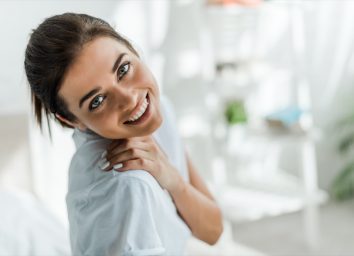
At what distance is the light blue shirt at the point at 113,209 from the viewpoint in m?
0.76

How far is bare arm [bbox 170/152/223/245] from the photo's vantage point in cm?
94

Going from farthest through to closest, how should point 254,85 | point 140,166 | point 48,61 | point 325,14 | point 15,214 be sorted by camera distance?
point 325,14 → point 254,85 → point 15,214 → point 140,166 → point 48,61

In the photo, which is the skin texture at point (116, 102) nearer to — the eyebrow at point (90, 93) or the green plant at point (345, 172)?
the eyebrow at point (90, 93)

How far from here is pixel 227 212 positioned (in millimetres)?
2193

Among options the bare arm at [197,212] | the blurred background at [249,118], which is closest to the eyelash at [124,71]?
the bare arm at [197,212]

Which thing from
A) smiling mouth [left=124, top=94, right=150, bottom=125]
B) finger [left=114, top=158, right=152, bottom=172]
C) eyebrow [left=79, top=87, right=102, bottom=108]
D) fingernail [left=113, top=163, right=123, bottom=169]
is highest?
eyebrow [left=79, top=87, right=102, bottom=108]

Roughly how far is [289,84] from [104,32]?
190 cm

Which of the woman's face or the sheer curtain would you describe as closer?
the woman's face

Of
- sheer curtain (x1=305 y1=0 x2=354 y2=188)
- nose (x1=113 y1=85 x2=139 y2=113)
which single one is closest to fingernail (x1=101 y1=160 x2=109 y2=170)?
nose (x1=113 y1=85 x2=139 y2=113)

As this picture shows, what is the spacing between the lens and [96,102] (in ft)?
2.36

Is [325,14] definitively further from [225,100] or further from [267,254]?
[267,254]

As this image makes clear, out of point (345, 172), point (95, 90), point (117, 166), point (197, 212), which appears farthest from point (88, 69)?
point (345, 172)

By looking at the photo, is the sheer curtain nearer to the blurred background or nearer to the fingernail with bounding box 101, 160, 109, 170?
the blurred background

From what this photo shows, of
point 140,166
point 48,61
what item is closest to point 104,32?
point 48,61
